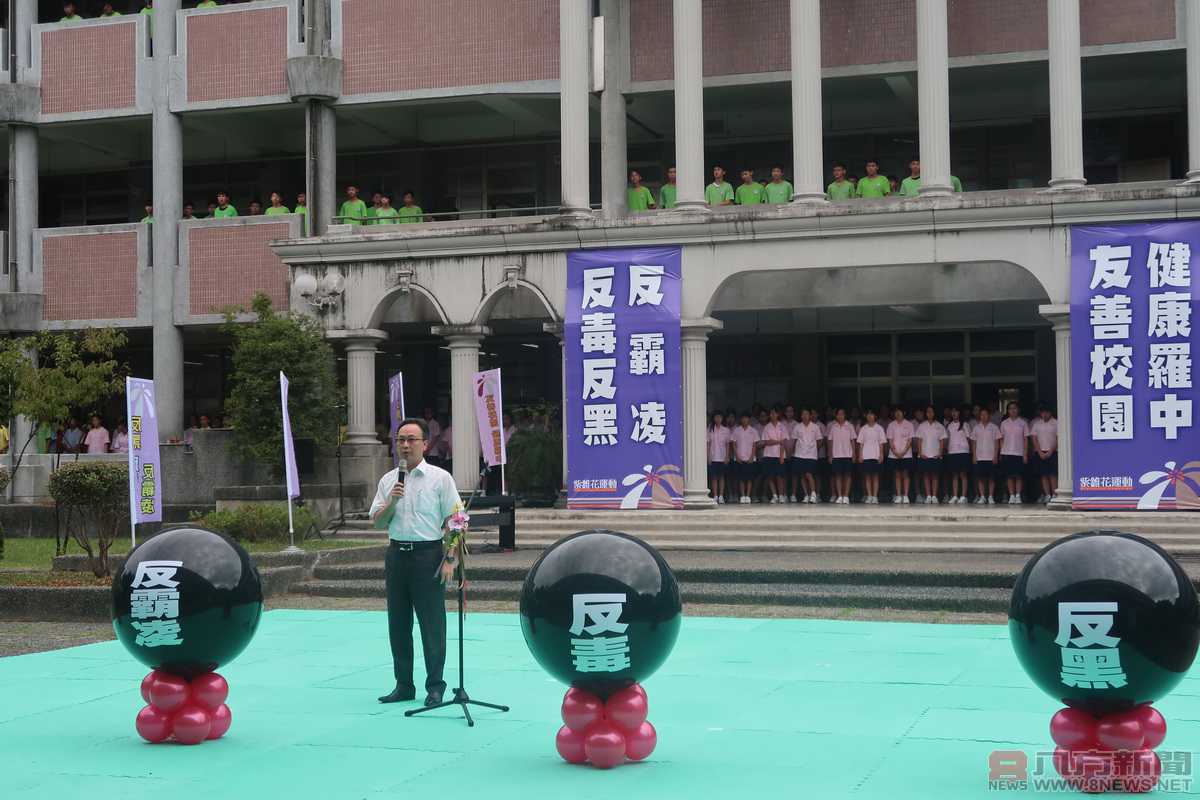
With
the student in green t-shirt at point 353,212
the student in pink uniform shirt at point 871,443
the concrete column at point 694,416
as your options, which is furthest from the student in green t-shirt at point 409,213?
the student in pink uniform shirt at point 871,443

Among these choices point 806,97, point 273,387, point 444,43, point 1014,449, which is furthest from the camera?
point 444,43

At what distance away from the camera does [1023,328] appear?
1124 inches

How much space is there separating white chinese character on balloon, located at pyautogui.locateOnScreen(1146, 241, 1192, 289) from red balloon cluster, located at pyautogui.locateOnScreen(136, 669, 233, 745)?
1709 centimetres

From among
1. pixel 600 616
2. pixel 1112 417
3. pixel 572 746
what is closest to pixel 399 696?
pixel 572 746

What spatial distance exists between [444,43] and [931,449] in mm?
12202

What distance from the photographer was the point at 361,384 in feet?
86.8

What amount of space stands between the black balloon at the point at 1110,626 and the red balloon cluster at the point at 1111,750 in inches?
4.0

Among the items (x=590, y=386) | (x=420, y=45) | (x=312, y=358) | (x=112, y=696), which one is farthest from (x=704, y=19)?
(x=112, y=696)

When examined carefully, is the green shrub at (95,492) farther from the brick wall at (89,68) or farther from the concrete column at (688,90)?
the brick wall at (89,68)

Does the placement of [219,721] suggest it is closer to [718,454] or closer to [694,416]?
[694,416]

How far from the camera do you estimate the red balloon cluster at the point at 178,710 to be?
9.14 meters

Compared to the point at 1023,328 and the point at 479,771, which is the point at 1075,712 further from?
the point at 1023,328

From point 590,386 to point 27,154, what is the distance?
1431cm

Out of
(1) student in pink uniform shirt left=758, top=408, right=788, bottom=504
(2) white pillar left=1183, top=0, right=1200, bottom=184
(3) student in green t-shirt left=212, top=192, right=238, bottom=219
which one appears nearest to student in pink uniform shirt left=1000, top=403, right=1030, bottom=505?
(1) student in pink uniform shirt left=758, top=408, right=788, bottom=504
